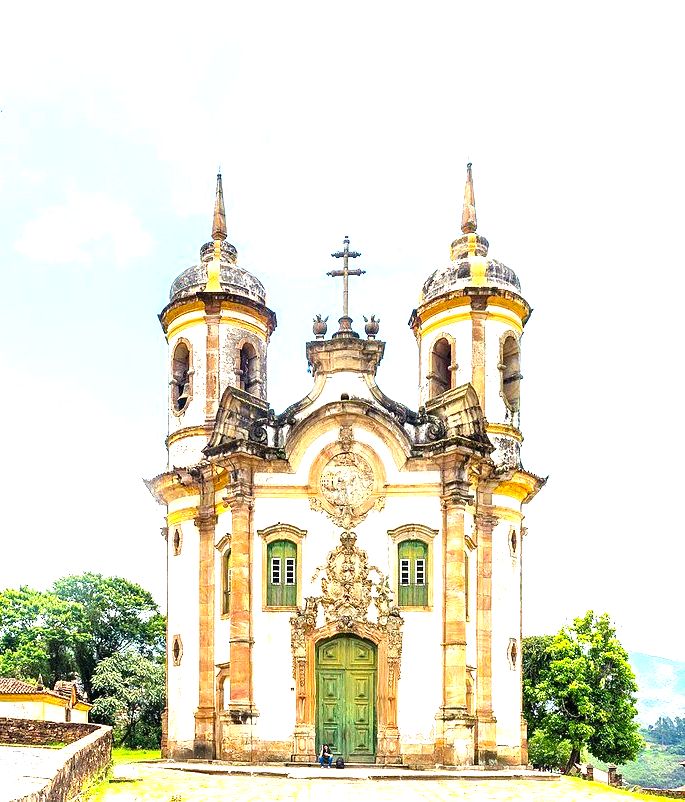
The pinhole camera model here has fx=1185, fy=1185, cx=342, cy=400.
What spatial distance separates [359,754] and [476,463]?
24.8 ft

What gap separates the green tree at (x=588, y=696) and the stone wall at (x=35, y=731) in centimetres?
2332

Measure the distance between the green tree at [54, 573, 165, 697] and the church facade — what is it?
948 inches

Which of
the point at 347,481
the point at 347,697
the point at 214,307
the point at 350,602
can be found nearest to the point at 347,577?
the point at 350,602

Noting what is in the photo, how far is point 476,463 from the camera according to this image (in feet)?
97.1

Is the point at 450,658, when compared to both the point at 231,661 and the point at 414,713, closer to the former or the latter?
the point at 414,713

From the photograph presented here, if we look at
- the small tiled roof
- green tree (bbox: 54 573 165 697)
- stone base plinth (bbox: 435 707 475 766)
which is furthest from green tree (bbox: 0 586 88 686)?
stone base plinth (bbox: 435 707 475 766)

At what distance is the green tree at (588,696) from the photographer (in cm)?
4594

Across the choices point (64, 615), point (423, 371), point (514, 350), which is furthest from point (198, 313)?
point (64, 615)

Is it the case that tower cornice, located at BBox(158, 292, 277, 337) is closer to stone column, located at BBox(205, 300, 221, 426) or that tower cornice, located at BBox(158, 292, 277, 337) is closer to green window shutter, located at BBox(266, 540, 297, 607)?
stone column, located at BBox(205, 300, 221, 426)

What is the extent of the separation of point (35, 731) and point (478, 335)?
15.5 metres

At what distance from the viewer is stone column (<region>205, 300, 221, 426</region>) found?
108ft

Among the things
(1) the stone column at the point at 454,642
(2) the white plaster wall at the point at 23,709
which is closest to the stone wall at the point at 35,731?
→ (1) the stone column at the point at 454,642

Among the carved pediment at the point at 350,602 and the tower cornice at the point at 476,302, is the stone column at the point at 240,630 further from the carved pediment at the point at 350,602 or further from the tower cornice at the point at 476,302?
the tower cornice at the point at 476,302

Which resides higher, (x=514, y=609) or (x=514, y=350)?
(x=514, y=350)
